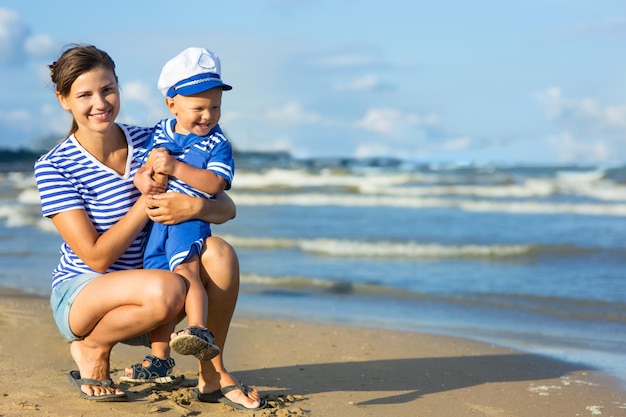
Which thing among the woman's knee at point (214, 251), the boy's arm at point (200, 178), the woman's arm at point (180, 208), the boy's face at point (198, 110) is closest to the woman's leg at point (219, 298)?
the woman's knee at point (214, 251)

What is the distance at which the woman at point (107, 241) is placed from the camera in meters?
3.45

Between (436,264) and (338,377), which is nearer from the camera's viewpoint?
(338,377)

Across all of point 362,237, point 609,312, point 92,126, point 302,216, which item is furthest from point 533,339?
point 302,216

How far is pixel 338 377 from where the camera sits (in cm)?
457

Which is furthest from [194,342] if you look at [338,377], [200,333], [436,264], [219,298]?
[436,264]

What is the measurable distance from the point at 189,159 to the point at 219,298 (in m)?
0.65

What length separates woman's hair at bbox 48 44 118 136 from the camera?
3.49 meters

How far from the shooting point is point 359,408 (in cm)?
387

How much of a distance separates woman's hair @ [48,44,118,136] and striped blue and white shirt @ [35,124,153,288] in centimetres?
26

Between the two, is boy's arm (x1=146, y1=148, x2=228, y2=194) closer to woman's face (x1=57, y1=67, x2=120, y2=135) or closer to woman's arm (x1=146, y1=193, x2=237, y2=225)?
woman's arm (x1=146, y1=193, x2=237, y2=225)

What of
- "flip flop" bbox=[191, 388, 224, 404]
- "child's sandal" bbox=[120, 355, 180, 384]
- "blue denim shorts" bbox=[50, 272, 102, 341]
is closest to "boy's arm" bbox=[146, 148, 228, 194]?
"blue denim shorts" bbox=[50, 272, 102, 341]

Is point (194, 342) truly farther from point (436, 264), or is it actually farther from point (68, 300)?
point (436, 264)

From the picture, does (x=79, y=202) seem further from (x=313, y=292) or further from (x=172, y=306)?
(x=313, y=292)

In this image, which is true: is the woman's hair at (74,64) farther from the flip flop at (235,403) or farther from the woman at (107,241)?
the flip flop at (235,403)
